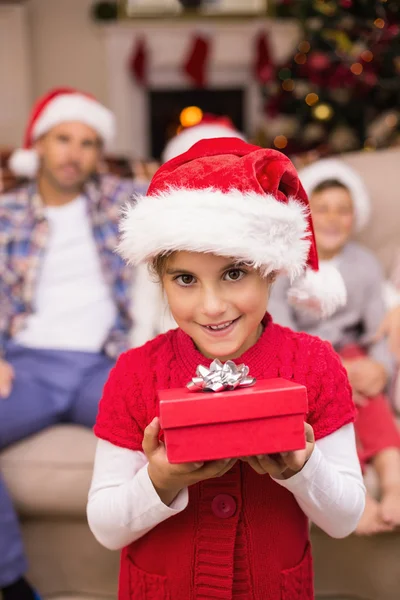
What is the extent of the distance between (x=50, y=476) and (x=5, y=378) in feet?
0.91

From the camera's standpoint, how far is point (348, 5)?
2.90 metres

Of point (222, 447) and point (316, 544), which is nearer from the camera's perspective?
point (222, 447)

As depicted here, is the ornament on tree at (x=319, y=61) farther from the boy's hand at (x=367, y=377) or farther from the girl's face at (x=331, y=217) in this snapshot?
the boy's hand at (x=367, y=377)

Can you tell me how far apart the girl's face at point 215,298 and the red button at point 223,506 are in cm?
20

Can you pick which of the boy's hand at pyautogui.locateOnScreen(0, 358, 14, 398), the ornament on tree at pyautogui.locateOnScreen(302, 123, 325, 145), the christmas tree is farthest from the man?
the ornament on tree at pyautogui.locateOnScreen(302, 123, 325, 145)

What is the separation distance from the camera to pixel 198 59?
4.15 m

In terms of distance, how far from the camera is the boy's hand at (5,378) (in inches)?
63.9

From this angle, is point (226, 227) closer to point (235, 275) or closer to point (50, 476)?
point (235, 275)

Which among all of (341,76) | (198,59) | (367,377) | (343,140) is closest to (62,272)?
(367,377)

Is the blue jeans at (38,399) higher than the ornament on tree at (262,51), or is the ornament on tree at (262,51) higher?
the ornament on tree at (262,51)

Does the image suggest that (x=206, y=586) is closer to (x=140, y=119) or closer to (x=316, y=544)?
(x=316, y=544)

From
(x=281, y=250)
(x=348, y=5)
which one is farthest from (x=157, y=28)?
(x=281, y=250)

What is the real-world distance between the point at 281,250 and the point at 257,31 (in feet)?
12.2

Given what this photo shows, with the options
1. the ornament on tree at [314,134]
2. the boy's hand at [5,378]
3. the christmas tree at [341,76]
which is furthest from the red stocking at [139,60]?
the boy's hand at [5,378]
